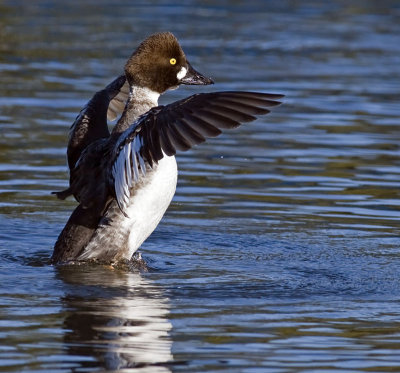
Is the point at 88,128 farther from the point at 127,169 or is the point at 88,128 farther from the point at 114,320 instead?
the point at 114,320

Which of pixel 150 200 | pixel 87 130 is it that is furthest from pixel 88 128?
pixel 150 200

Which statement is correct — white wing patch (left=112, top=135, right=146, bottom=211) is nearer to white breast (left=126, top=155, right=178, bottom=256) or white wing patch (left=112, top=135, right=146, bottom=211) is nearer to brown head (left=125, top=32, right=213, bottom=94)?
white breast (left=126, top=155, right=178, bottom=256)

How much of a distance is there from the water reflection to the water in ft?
0.05

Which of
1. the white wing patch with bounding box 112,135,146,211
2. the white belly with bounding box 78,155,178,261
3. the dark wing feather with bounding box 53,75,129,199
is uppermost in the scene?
the dark wing feather with bounding box 53,75,129,199

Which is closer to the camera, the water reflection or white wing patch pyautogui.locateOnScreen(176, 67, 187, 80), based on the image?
the water reflection

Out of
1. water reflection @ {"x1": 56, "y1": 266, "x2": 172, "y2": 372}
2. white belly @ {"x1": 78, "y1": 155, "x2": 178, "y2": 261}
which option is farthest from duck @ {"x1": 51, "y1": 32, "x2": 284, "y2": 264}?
water reflection @ {"x1": 56, "y1": 266, "x2": 172, "y2": 372}

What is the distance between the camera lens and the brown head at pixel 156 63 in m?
8.27

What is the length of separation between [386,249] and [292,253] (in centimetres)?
68

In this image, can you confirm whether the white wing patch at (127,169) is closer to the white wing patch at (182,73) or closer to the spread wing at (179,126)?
the spread wing at (179,126)

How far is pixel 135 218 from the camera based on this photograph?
791 cm

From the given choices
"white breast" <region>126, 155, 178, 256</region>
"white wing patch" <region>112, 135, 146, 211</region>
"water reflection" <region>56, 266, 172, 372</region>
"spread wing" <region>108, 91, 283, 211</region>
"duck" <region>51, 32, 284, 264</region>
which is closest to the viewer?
"water reflection" <region>56, 266, 172, 372</region>

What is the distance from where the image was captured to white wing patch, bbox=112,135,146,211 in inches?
288

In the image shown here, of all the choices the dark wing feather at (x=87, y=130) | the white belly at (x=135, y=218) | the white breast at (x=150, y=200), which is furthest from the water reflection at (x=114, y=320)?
the dark wing feather at (x=87, y=130)

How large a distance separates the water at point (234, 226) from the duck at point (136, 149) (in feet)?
0.86
